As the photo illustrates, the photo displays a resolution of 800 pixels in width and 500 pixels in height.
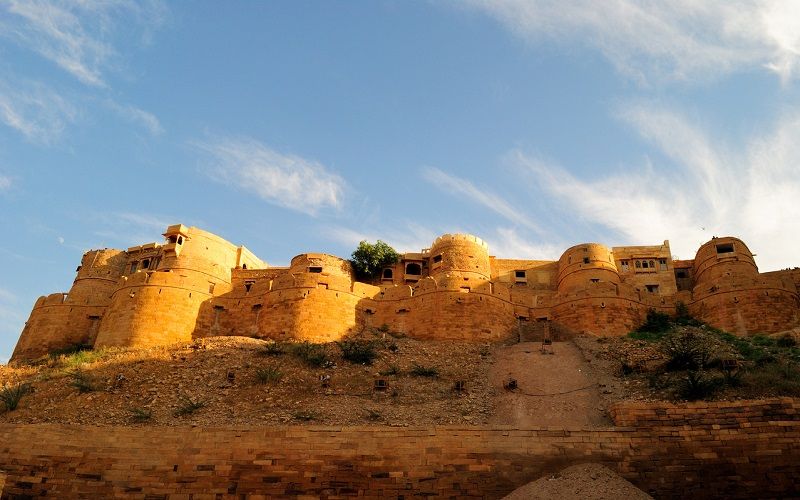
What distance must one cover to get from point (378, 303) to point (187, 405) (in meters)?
11.5

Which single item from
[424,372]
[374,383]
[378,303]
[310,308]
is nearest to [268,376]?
[374,383]

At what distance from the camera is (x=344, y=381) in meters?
20.5

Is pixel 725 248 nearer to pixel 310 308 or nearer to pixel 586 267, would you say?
pixel 586 267

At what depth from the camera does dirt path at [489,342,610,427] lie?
59.0ft

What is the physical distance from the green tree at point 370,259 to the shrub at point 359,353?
33.3ft

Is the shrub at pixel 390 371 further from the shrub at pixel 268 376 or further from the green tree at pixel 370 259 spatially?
the green tree at pixel 370 259

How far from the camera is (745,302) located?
87.1 feet

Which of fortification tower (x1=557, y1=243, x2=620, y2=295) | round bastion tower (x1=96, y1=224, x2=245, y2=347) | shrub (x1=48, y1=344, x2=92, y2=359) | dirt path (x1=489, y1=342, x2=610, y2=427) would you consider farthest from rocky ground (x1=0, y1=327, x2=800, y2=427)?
fortification tower (x1=557, y1=243, x2=620, y2=295)

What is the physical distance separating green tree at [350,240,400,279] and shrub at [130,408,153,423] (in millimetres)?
16522

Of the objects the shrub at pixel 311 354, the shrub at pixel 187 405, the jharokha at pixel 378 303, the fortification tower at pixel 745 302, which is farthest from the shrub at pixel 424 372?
the fortification tower at pixel 745 302

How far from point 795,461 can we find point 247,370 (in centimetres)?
1530

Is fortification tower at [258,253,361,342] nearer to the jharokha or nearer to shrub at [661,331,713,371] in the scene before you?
the jharokha

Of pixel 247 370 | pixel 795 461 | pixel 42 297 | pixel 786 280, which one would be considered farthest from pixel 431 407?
pixel 42 297

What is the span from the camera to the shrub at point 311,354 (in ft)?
71.8
